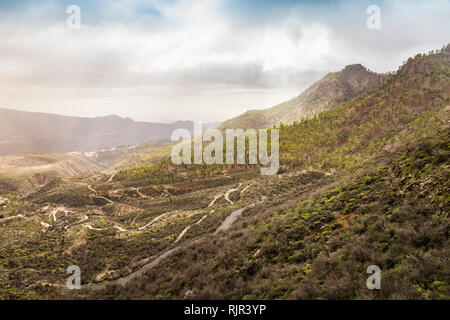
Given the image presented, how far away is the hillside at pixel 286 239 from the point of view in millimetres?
9992

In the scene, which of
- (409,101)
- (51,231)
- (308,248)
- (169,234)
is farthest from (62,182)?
(409,101)

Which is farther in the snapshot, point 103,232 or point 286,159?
point 286,159

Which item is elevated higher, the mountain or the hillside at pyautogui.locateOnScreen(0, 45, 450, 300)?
the mountain

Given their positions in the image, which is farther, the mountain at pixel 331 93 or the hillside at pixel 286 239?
the mountain at pixel 331 93

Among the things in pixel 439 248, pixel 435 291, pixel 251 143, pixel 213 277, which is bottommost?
pixel 213 277

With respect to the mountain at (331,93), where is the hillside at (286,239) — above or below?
below

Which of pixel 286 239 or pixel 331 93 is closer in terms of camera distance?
pixel 286 239

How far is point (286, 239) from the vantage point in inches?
645

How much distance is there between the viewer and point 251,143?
9619cm

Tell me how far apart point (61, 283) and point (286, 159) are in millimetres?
63719

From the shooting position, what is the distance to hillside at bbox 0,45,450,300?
393 inches

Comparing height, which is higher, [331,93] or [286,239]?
[331,93]

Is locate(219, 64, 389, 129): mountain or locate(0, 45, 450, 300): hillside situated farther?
locate(219, 64, 389, 129): mountain
